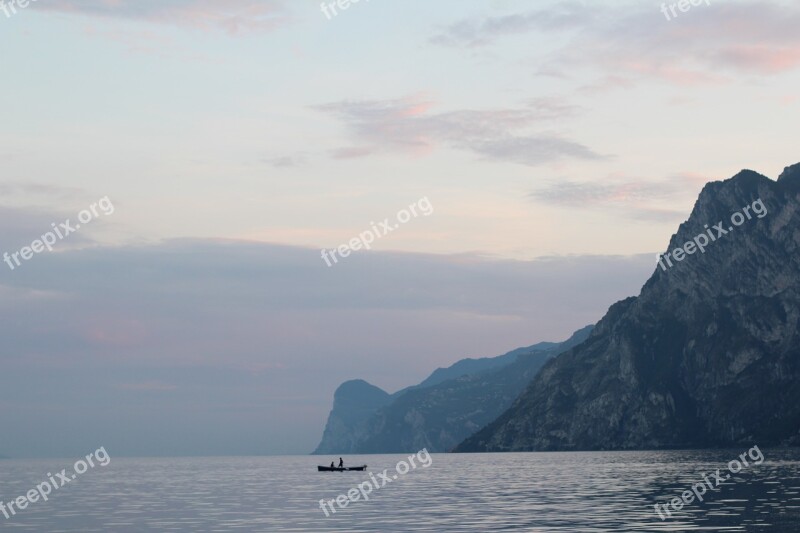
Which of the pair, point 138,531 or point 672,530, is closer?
point 672,530

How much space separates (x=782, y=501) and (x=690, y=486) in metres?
39.9

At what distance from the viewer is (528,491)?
152625mm

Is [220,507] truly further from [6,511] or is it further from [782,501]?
[782,501]

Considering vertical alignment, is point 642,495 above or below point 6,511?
below

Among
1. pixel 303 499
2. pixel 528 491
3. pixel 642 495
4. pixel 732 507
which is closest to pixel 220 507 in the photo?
pixel 303 499

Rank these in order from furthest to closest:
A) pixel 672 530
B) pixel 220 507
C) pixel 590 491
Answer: pixel 590 491 → pixel 220 507 → pixel 672 530

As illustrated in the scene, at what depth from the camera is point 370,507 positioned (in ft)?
411

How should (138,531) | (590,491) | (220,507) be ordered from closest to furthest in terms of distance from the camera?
1. (138,531)
2. (220,507)
3. (590,491)

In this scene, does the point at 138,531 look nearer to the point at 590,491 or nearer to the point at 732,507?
the point at 732,507

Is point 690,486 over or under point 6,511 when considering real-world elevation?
under

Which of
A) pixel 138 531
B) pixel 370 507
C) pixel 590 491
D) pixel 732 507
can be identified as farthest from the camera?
pixel 590 491

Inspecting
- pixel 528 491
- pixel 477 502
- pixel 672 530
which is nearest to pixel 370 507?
pixel 477 502

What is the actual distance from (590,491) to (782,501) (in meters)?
39.8

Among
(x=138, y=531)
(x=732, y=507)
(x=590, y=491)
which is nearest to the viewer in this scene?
(x=138, y=531)
